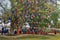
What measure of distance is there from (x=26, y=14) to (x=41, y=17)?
0.92 feet

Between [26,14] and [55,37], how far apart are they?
676mm

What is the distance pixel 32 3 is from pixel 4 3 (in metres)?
0.51

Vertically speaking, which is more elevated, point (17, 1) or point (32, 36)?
point (17, 1)

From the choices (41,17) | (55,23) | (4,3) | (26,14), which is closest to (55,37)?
(55,23)

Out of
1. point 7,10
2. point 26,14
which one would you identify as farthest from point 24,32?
point 7,10

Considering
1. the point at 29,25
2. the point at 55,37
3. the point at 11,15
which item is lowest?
the point at 55,37

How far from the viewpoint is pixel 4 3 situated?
2.69 meters

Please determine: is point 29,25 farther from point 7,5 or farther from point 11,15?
point 7,5

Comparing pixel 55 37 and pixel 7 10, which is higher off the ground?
pixel 7 10

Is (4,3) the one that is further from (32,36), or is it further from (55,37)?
(55,37)

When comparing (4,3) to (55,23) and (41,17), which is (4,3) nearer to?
(41,17)

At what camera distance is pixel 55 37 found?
8.88 feet

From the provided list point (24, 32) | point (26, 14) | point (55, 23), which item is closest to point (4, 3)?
point (26, 14)

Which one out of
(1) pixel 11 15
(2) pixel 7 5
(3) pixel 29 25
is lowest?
(3) pixel 29 25
